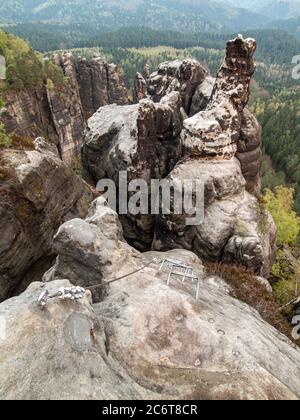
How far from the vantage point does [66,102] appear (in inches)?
2975

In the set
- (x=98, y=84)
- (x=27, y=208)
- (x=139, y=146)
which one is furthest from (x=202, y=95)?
(x=98, y=84)

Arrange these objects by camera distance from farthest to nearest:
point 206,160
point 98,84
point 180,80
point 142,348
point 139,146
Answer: point 98,84, point 180,80, point 139,146, point 206,160, point 142,348

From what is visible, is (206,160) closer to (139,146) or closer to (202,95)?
(139,146)

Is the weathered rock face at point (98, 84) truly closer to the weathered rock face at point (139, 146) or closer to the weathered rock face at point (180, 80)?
the weathered rock face at point (180, 80)

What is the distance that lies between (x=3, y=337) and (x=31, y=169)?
10.8 metres

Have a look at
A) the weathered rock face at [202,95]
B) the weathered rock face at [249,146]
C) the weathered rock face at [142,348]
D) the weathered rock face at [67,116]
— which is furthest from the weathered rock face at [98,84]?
the weathered rock face at [142,348]

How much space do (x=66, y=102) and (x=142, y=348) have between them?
72662mm

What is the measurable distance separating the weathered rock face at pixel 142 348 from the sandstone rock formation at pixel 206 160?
884 centimetres

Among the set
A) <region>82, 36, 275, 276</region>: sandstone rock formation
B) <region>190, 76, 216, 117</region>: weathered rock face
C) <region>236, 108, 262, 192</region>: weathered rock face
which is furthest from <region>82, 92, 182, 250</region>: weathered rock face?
<region>236, 108, 262, 192</region>: weathered rock face

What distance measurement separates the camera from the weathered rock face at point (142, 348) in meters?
9.02

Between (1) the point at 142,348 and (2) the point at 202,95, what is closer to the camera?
(1) the point at 142,348
